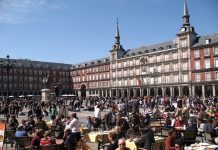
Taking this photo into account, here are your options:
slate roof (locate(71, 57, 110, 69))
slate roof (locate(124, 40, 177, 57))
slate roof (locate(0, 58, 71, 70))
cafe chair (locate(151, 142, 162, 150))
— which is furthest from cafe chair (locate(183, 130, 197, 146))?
slate roof (locate(0, 58, 71, 70))

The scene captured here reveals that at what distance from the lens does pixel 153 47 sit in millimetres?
71938

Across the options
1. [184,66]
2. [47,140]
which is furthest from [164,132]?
[184,66]

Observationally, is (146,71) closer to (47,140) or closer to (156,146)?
(156,146)

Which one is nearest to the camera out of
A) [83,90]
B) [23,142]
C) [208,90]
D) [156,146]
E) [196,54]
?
[156,146]

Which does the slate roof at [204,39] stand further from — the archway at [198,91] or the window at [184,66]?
the archway at [198,91]

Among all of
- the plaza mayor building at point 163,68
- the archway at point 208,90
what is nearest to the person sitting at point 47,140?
the plaza mayor building at point 163,68

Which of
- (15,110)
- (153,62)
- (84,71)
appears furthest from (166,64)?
(15,110)

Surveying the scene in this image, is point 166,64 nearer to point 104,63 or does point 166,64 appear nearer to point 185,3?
point 185,3

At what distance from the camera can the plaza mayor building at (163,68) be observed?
57562 mm

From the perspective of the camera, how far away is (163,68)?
66.5 meters

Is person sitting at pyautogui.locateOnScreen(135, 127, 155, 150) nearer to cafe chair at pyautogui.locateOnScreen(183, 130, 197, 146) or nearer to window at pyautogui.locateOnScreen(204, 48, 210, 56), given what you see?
cafe chair at pyautogui.locateOnScreen(183, 130, 197, 146)

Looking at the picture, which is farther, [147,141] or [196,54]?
[196,54]

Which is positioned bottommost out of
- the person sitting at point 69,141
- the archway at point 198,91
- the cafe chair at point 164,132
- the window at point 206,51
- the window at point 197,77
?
the cafe chair at point 164,132

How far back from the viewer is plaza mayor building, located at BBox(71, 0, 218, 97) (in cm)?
5756
